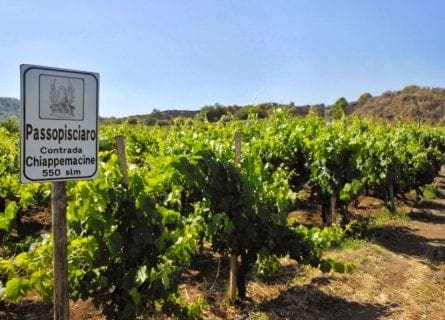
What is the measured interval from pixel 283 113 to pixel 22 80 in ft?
29.4

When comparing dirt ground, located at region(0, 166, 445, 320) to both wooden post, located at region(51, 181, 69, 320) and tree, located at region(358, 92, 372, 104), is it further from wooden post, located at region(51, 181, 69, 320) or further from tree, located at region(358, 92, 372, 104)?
tree, located at region(358, 92, 372, 104)

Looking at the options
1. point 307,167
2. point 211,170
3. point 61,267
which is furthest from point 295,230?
point 307,167

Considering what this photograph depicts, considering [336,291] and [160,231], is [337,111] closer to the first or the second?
[336,291]

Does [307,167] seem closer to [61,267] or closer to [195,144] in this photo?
[195,144]

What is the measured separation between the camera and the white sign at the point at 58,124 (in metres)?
2.61

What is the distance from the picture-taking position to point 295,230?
18.2 feet

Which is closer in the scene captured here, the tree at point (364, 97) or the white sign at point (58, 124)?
the white sign at point (58, 124)

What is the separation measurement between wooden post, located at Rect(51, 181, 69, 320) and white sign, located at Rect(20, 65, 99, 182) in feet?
0.47

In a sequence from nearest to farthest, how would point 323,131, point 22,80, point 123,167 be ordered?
point 22,80 < point 123,167 < point 323,131

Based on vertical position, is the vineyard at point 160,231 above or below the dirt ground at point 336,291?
above

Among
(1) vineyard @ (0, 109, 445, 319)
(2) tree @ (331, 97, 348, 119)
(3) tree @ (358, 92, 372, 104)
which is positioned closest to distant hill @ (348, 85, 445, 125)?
(3) tree @ (358, 92, 372, 104)

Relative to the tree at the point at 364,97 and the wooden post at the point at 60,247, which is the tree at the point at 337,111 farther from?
the tree at the point at 364,97

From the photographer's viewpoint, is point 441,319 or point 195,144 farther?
point 441,319

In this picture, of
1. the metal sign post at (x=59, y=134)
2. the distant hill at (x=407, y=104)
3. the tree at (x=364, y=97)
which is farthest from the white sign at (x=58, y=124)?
the tree at (x=364, y=97)
